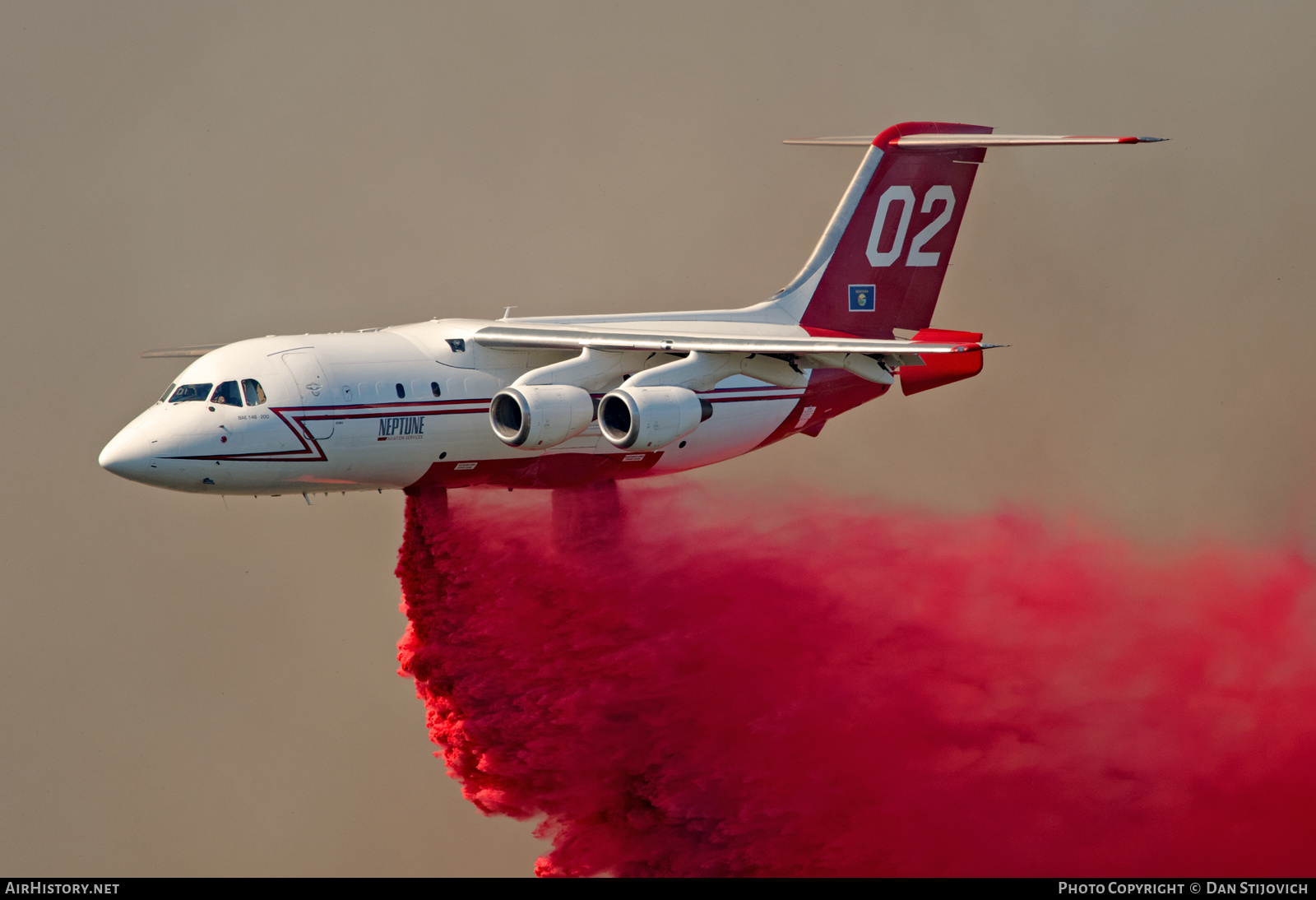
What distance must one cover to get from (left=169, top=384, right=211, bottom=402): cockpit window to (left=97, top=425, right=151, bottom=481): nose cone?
492mm

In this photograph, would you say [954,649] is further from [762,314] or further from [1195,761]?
[762,314]

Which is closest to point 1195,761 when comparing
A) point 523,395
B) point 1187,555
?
point 1187,555

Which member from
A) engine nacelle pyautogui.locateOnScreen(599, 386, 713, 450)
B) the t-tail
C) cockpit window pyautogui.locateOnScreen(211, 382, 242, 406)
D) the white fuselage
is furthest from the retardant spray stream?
the t-tail

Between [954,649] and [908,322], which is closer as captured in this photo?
[954,649]

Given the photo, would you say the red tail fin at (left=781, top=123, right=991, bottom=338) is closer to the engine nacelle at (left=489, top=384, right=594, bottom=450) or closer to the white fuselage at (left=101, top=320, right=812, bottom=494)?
the white fuselage at (left=101, top=320, right=812, bottom=494)

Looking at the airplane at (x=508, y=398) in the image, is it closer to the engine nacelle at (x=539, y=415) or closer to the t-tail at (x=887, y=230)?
the engine nacelle at (x=539, y=415)

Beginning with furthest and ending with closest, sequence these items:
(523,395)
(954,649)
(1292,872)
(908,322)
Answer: (908,322) → (954,649) → (1292,872) → (523,395)

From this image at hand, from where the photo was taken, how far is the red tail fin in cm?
1694

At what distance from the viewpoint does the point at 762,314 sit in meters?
16.7

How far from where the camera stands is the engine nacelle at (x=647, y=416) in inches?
540

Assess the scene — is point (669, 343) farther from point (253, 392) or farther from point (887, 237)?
point (887, 237)

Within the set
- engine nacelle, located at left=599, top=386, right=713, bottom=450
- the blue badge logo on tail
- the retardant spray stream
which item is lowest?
the retardant spray stream

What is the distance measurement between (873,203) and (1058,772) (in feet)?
19.5

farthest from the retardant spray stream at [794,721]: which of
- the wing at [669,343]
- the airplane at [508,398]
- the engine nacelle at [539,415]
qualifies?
the wing at [669,343]
